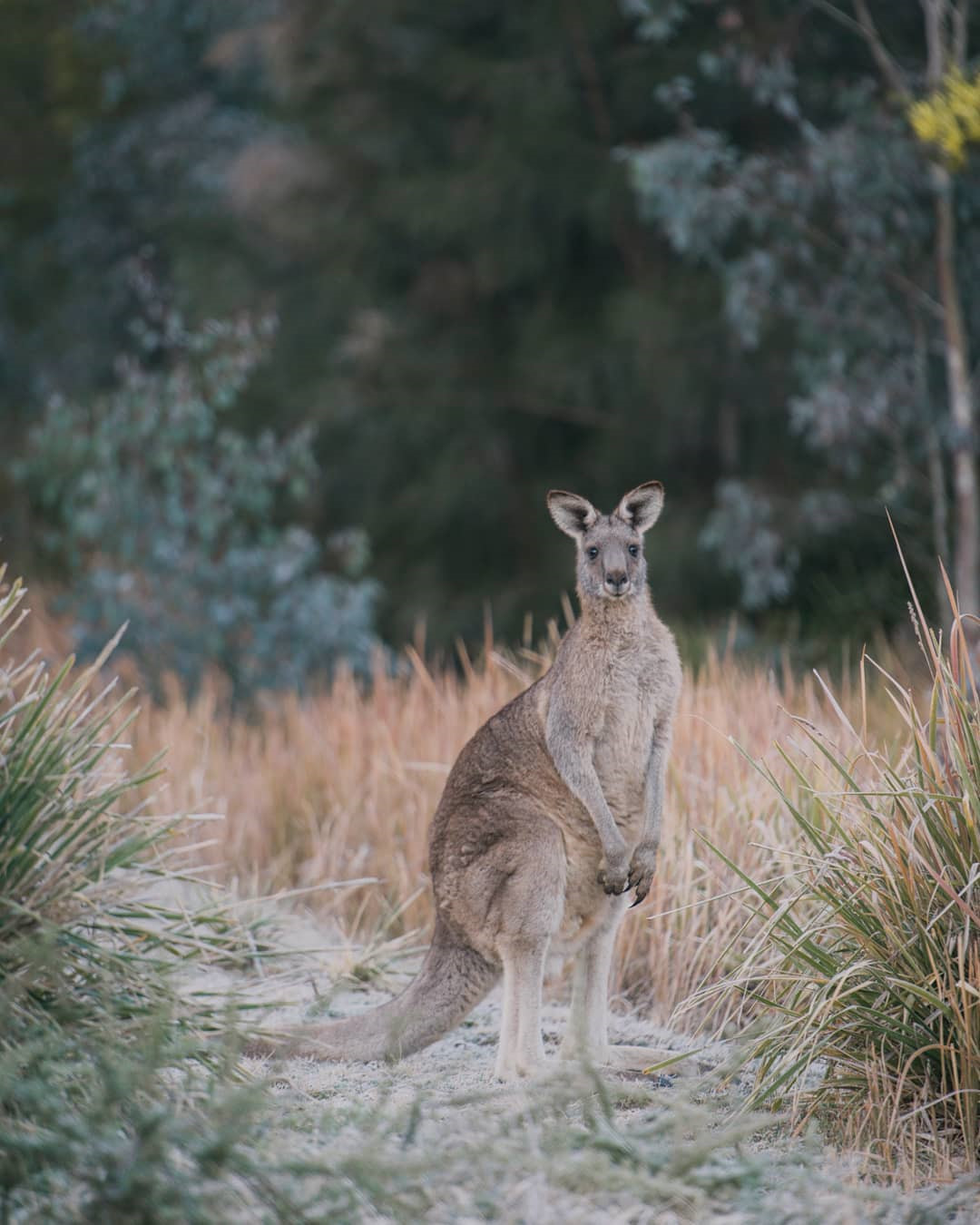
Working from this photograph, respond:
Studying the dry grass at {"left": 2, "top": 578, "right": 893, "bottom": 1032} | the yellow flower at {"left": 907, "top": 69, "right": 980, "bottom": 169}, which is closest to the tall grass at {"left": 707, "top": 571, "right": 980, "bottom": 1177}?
the dry grass at {"left": 2, "top": 578, "right": 893, "bottom": 1032}

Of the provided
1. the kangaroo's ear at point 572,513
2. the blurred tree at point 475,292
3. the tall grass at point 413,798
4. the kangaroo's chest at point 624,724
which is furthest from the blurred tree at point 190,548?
the kangaroo's chest at point 624,724

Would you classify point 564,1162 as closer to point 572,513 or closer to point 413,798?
point 572,513

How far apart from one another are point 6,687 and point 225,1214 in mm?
1383

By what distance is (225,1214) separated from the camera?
8.59 feet

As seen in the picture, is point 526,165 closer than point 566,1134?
No

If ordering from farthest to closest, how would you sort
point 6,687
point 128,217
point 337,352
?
point 128,217, point 337,352, point 6,687

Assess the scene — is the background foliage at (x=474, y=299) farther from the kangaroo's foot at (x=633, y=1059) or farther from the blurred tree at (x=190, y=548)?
the kangaroo's foot at (x=633, y=1059)

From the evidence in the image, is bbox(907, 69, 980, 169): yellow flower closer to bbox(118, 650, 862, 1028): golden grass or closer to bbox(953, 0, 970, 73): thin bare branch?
bbox(953, 0, 970, 73): thin bare branch

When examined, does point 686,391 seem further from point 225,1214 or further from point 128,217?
point 225,1214

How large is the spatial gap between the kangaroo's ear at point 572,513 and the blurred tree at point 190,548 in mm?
5240

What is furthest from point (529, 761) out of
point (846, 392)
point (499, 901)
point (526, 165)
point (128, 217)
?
point (128, 217)

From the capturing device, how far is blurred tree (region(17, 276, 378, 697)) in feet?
31.0

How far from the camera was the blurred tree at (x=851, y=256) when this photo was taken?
28.8 ft

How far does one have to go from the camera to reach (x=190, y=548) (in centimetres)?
981
